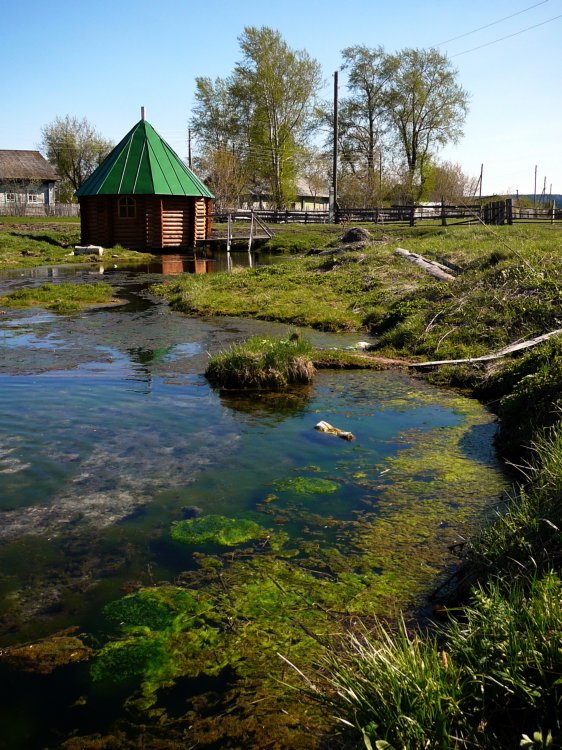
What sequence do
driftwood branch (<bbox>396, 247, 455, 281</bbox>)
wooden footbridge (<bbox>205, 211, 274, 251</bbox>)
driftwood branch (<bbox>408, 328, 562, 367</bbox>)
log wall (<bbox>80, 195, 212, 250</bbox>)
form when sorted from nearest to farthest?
driftwood branch (<bbox>408, 328, 562, 367</bbox>) → driftwood branch (<bbox>396, 247, 455, 281</bbox>) → log wall (<bbox>80, 195, 212, 250</bbox>) → wooden footbridge (<bbox>205, 211, 274, 251</bbox>)

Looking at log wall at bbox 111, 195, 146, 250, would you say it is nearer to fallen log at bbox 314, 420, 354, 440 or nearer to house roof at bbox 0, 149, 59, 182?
fallen log at bbox 314, 420, 354, 440

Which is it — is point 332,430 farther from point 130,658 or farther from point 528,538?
point 130,658

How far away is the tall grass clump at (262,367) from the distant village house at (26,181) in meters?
57.7

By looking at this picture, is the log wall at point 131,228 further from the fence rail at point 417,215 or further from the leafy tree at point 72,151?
the leafy tree at point 72,151

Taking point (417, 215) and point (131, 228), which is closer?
point (131, 228)

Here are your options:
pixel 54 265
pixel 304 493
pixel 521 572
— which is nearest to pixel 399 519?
pixel 304 493

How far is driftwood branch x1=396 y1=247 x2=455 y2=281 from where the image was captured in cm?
1724

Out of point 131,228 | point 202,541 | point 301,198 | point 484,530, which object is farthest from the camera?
point 301,198

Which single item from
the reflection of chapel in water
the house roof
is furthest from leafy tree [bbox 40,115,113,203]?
the reflection of chapel in water

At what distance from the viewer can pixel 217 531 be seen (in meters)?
5.66

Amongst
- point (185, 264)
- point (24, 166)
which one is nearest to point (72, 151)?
point (24, 166)

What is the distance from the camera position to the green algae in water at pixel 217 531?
5.54 meters

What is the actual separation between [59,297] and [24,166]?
55.2 m

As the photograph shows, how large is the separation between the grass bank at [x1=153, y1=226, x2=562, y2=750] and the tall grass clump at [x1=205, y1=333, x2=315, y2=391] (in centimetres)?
230
